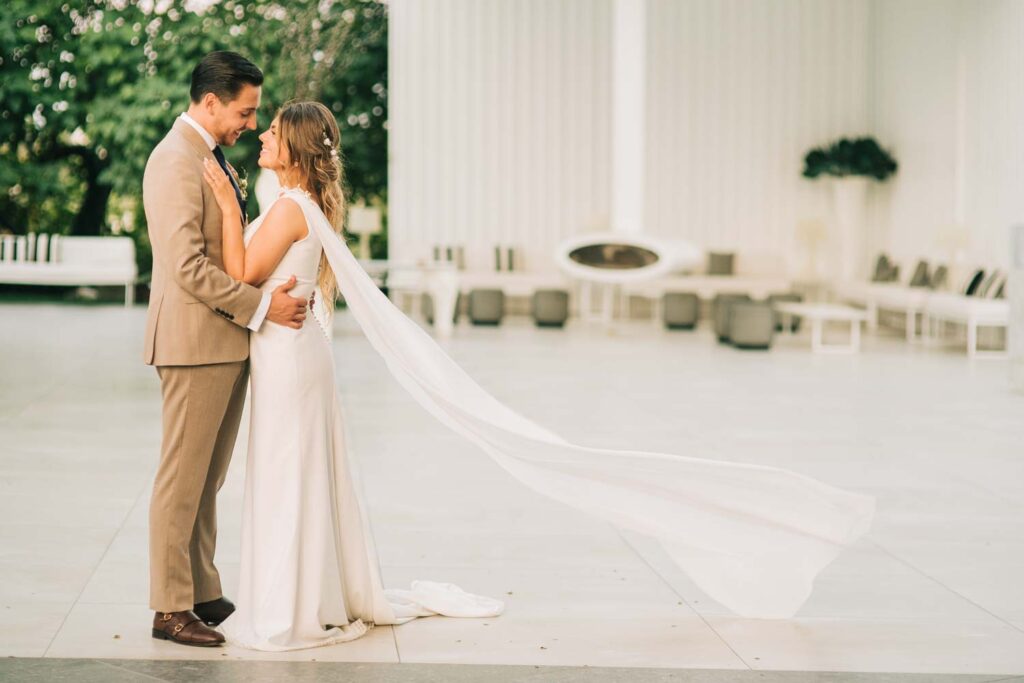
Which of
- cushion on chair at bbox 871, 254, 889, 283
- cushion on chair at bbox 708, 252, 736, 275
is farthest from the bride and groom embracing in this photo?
cushion on chair at bbox 708, 252, 736, 275

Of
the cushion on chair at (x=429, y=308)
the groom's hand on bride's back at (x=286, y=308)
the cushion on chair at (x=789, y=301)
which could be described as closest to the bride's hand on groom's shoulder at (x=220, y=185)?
the groom's hand on bride's back at (x=286, y=308)

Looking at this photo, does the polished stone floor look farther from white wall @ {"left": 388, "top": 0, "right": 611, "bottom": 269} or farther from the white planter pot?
white wall @ {"left": 388, "top": 0, "right": 611, "bottom": 269}

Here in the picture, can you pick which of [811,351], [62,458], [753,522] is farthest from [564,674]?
[811,351]

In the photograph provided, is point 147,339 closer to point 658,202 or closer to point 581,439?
point 581,439

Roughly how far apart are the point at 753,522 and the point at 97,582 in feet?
6.62

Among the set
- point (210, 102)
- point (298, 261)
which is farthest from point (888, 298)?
point (210, 102)

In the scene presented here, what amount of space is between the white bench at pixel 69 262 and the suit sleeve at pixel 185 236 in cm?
1471

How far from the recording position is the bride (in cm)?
364

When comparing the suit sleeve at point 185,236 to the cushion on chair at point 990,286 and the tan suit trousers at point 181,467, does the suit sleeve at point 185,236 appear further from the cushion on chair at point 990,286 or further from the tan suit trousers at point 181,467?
the cushion on chair at point 990,286

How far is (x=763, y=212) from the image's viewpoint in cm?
1916

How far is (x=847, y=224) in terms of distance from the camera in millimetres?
18703

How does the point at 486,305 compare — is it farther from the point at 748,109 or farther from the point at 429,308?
the point at 748,109

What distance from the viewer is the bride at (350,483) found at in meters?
3.64

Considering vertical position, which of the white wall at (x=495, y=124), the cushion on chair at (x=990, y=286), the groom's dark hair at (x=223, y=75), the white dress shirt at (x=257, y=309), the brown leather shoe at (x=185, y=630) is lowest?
the brown leather shoe at (x=185, y=630)
